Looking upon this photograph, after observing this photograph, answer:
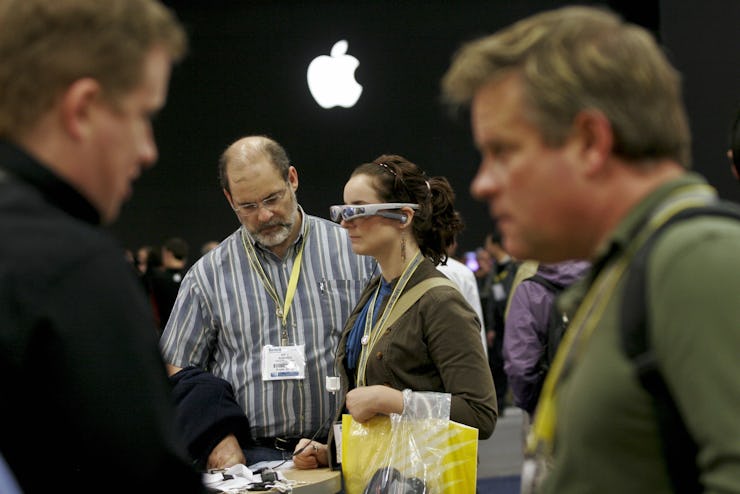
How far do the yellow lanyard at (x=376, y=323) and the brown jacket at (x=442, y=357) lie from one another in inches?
1.2

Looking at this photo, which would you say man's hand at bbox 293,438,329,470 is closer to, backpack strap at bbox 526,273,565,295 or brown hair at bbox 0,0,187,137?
backpack strap at bbox 526,273,565,295

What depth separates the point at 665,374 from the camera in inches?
38.7

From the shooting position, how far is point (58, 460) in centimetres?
111

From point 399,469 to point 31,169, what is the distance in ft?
5.66

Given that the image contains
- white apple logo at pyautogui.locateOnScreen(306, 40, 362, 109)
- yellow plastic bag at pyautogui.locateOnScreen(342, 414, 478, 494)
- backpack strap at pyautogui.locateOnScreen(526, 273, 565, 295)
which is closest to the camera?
yellow plastic bag at pyautogui.locateOnScreen(342, 414, 478, 494)

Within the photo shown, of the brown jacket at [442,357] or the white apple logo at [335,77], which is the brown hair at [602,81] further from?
the white apple logo at [335,77]

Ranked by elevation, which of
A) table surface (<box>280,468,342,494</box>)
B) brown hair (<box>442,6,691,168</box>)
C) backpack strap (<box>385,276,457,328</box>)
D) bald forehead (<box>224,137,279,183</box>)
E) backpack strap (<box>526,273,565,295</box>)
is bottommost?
table surface (<box>280,468,342,494</box>)

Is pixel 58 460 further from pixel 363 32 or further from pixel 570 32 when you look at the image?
pixel 363 32

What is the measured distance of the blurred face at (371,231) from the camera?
301cm

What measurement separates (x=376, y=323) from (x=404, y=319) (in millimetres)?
122

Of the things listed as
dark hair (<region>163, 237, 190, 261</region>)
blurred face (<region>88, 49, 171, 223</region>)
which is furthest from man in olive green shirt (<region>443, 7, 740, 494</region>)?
dark hair (<region>163, 237, 190, 261</region>)

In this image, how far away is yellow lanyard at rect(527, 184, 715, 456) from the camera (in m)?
1.07

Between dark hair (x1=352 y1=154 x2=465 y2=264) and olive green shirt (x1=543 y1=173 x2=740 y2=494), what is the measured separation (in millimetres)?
1990

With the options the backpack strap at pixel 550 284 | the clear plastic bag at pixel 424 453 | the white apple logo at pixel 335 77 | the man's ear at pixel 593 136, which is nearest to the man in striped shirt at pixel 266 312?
the clear plastic bag at pixel 424 453
